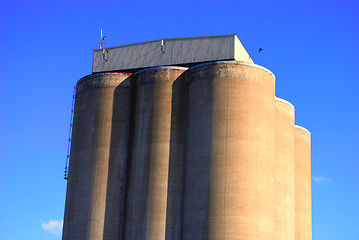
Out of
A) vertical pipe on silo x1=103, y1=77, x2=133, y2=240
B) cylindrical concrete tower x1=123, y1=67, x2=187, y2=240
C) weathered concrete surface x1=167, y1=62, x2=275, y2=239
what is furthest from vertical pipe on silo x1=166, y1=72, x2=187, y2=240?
vertical pipe on silo x1=103, y1=77, x2=133, y2=240

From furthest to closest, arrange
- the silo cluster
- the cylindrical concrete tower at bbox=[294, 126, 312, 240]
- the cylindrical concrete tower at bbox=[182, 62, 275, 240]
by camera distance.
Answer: the cylindrical concrete tower at bbox=[294, 126, 312, 240] < the silo cluster < the cylindrical concrete tower at bbox=[182, 62, 275, 240]

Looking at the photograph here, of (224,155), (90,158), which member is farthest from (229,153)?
(90,158)

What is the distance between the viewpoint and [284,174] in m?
58.5

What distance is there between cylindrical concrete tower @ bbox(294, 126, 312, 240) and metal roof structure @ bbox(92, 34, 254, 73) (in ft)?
34.2

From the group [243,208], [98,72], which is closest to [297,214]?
[243,208]

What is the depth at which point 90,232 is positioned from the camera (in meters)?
55.6

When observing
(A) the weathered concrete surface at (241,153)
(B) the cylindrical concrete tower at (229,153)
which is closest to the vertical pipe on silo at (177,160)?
(B) the cylindrical concrete tower at (229,153)

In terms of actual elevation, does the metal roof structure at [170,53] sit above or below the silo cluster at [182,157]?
above

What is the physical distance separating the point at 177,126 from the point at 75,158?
35.2 feet

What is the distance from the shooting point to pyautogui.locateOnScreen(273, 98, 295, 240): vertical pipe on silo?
5688 cm

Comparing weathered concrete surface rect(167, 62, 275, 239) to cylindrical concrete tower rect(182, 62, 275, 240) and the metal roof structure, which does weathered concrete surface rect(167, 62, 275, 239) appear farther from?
the metal roof structure

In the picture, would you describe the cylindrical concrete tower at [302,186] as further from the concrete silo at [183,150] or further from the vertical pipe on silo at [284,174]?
the vertical pipe on silo at [284,174]

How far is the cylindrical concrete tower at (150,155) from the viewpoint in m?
53.4

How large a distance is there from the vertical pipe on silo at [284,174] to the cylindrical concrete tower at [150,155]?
1046 cm
